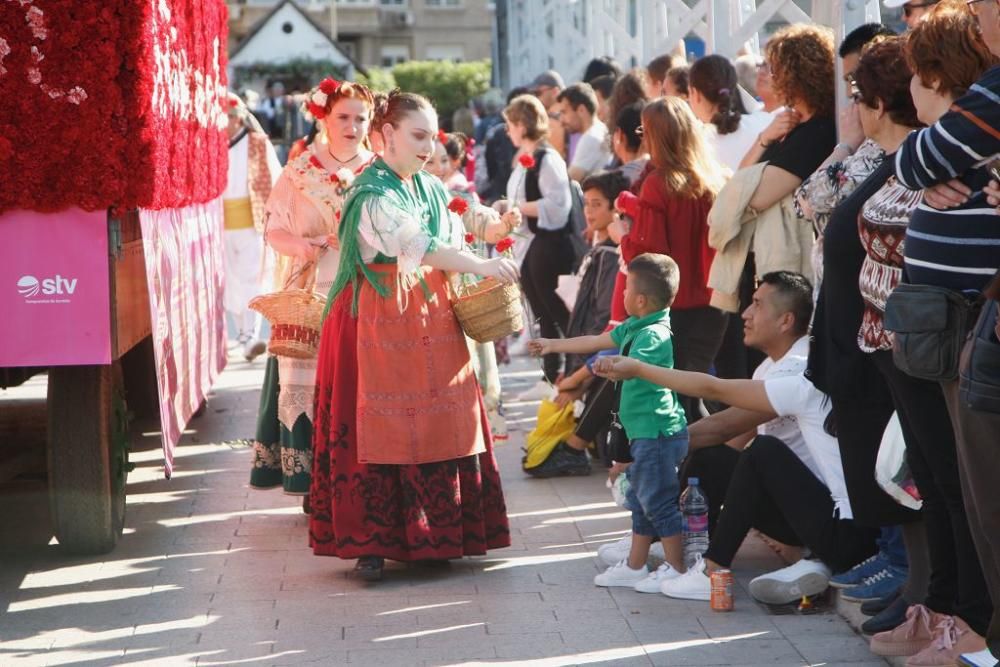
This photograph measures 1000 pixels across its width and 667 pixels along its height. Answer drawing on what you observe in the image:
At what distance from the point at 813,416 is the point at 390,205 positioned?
A: 5.75 ft

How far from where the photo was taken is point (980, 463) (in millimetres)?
4172

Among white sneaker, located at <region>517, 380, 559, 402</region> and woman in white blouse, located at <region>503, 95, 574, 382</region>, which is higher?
woman in white blouse, located at <region>503, 95, 574, 382</region>

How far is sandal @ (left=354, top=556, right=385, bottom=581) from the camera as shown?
21.1 feet

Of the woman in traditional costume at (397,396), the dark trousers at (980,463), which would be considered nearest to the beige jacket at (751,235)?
the woman in traditional costume at (397,396)

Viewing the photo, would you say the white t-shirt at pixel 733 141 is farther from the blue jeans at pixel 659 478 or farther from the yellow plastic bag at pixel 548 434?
the blue jeans at pixel 659 478

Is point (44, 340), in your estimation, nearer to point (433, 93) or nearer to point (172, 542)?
point (172, 542)

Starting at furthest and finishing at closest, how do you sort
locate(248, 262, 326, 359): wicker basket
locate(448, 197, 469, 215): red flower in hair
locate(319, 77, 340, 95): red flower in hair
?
locate(319, 77, 340, 95): red flower in hair < locate(248, 262, 326, 359): wicker basket < locate(448, 197, 469, 215): red flower in hair

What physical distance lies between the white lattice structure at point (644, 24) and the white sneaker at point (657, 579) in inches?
94.2

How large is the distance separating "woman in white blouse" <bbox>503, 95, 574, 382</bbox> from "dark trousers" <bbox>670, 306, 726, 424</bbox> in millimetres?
3261

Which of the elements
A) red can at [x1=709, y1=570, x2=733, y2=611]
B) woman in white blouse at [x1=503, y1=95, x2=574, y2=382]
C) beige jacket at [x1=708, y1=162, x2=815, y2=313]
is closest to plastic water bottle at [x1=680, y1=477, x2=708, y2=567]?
red can at [x1=709, y1=570, x2=733, y2=611]

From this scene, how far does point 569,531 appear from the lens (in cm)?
730

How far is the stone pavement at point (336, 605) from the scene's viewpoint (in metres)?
5.40

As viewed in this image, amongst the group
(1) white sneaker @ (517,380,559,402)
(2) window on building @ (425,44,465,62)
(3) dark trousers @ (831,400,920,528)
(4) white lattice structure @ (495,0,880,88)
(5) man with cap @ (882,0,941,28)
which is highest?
(2) window on building @ (425,44,465,62)

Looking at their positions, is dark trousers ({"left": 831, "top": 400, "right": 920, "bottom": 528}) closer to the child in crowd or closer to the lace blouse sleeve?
the lace blouse sleeve
